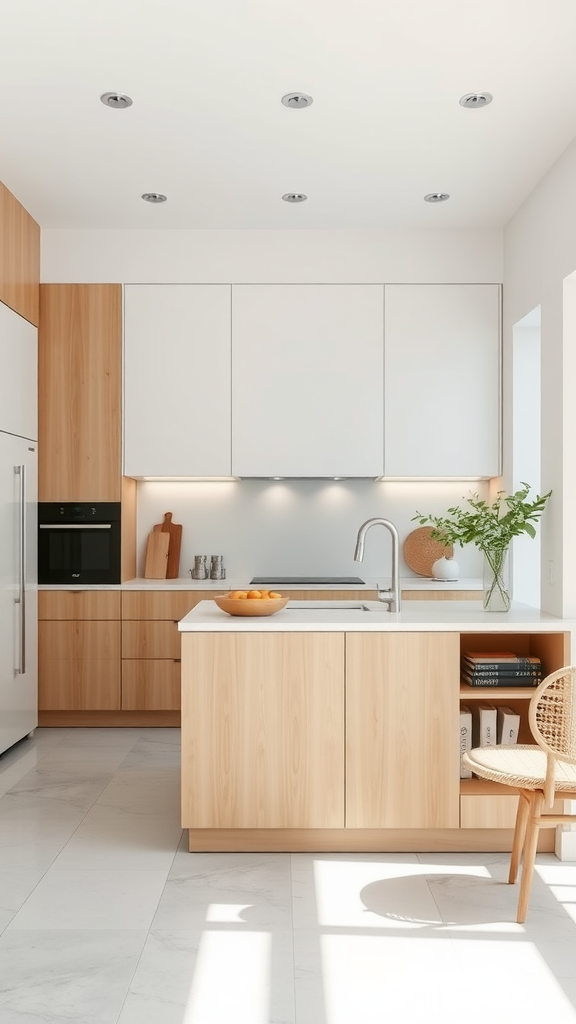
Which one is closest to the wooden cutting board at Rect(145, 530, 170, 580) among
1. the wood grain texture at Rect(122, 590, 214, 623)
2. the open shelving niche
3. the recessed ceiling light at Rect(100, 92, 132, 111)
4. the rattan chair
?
the wood grain texture at Rect(122, 590, 214, 623)

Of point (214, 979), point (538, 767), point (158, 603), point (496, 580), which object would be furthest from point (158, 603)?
point (214, 979)

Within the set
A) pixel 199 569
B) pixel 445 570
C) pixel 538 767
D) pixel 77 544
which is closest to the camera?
pixel 538 767

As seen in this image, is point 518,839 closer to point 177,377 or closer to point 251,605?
point 251,605

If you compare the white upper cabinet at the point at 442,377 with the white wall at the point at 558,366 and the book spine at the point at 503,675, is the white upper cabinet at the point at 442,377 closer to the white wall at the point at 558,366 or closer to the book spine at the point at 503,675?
the white wall at the point at 558,366

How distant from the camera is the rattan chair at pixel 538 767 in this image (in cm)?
259

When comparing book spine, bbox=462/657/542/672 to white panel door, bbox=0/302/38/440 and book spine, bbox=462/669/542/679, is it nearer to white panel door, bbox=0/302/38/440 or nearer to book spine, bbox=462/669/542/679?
book spine, bbox=462/669/542/679

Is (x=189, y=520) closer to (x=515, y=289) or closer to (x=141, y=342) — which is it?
(x=141, y=342)

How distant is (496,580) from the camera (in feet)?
11.3

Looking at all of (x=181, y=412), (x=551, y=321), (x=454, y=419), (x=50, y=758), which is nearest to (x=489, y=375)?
(x=454, y=419)

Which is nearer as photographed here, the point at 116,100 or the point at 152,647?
the point at 116,100

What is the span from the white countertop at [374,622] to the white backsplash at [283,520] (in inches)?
80.2

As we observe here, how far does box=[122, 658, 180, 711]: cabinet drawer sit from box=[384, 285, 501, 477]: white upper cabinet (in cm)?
175

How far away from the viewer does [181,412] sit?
5070 mm

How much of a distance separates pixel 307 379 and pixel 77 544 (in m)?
1.64
